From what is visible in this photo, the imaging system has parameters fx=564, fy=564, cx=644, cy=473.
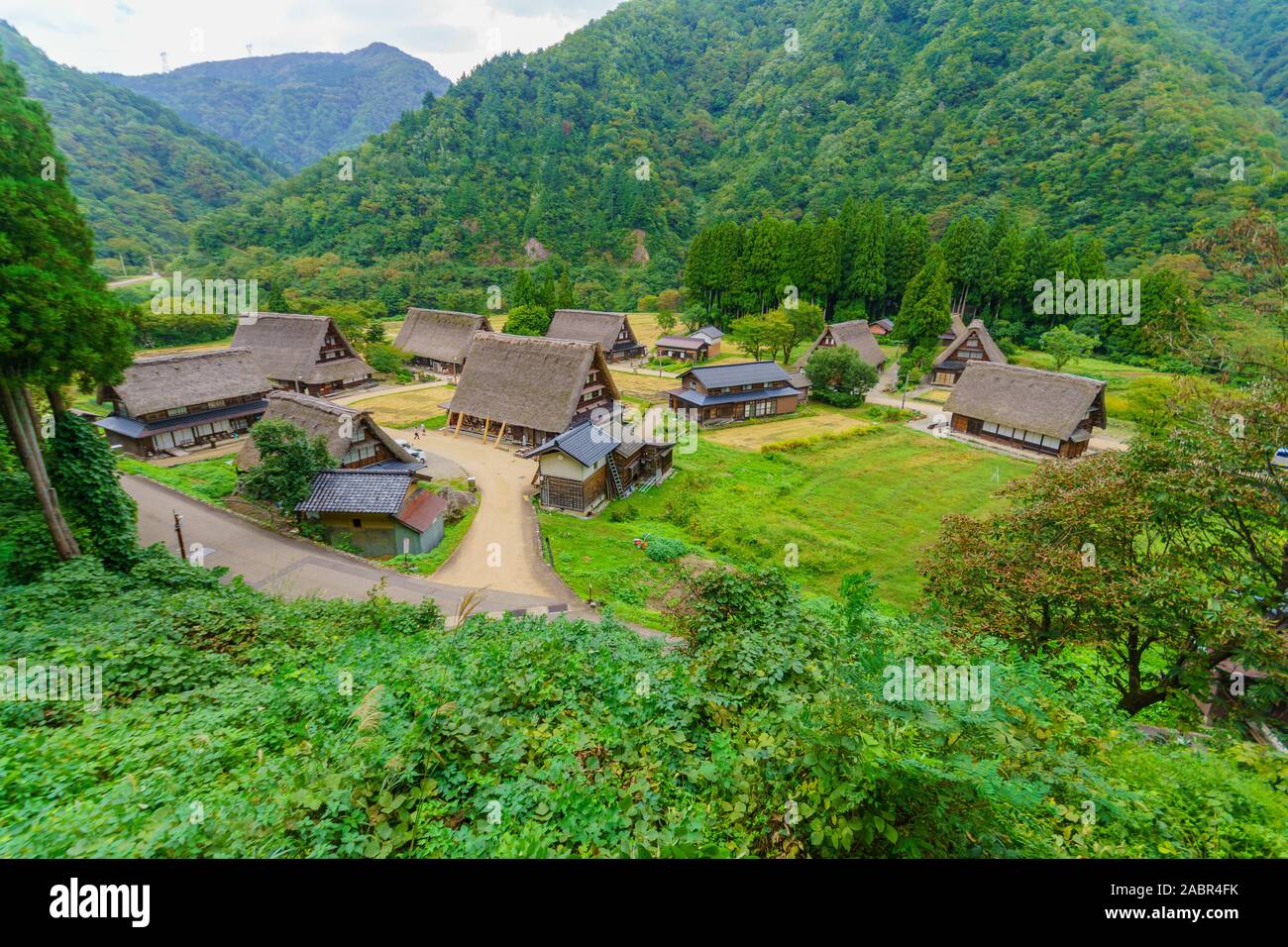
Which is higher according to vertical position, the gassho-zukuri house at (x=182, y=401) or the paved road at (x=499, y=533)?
the gassho-zukuri house at (x=182, y=401)

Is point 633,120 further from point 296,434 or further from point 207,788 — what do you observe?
point 207,788

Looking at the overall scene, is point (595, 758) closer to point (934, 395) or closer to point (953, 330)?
point (934, 395)

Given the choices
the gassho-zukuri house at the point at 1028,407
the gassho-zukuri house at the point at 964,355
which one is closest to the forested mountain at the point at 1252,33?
the gassho-zukuri house at the point at 964,355

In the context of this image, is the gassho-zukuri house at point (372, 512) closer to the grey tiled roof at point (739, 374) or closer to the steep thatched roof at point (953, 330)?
the grey tiled roof at point (739, 374)

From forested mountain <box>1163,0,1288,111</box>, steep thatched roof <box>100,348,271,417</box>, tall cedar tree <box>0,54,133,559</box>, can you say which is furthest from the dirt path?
forested mountain <box>1163,0,1288,111</box>
